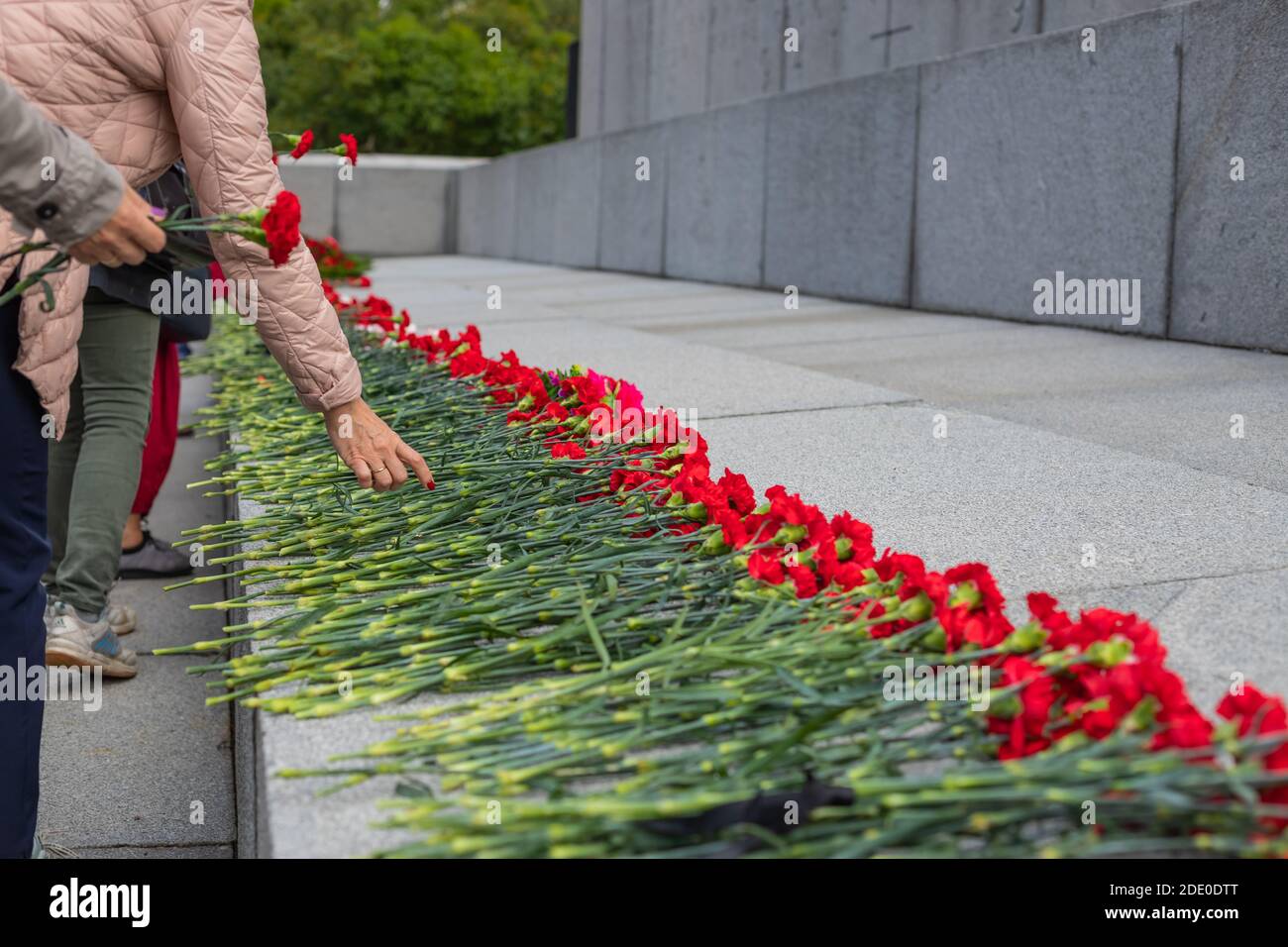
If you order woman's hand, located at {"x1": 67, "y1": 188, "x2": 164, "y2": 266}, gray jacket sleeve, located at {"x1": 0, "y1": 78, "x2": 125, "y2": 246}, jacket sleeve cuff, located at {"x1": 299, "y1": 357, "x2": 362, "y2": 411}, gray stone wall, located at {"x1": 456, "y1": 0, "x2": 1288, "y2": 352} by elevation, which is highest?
gray stone wall, located at {"x1": 456, "y1": 0, "x2": 1288, "y2": 352}

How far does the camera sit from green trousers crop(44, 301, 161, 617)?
3.10m

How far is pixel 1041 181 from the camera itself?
639 centimetres

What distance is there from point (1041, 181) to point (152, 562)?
4.41 m

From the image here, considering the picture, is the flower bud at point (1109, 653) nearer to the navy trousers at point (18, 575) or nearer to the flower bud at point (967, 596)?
the flower bud at point (967, 596)

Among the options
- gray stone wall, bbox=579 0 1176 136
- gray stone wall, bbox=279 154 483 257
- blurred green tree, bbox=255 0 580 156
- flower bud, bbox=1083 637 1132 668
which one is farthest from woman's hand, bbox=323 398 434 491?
blurred green tree, bbox=255 0 580 156

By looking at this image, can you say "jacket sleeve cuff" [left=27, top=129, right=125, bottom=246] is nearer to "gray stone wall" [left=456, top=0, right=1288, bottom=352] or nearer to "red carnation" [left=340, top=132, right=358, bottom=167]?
"red carnation" [left=340, top=132, right=358, bottom=167]

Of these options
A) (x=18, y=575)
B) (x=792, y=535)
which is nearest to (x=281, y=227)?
(x=18, y=575)

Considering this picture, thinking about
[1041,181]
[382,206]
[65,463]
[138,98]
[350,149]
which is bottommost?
[65,463]

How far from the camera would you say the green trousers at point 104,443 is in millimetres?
3102

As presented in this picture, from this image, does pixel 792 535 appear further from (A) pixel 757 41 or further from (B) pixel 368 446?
(A) pixel 757 41

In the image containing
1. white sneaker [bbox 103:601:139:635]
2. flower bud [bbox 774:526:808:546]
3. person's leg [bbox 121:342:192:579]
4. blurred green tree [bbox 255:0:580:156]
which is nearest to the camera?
flower bud [bbox 774:526:808:546]

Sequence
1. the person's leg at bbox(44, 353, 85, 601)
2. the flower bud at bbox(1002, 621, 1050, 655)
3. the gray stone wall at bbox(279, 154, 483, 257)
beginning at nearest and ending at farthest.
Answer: the flower bud at bbox(1002, 621, 1050, 655) < the person's leg at bbox(44, 353, 85, 601) < the gray stone wall at bbox(279, 154, 483, 257)
